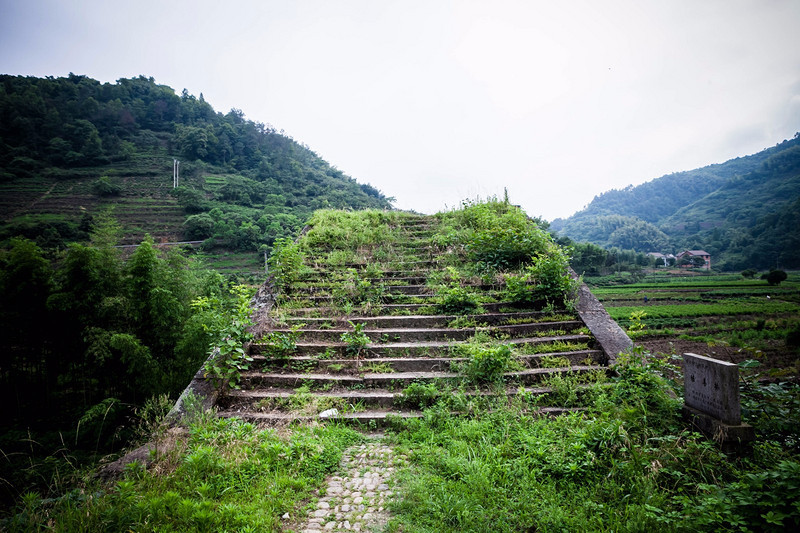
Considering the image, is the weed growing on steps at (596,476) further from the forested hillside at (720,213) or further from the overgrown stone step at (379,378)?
the forested hillside at (720,213)

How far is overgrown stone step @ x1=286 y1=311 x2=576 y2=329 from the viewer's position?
533 cm

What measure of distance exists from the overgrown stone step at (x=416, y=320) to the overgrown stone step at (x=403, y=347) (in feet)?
1.53

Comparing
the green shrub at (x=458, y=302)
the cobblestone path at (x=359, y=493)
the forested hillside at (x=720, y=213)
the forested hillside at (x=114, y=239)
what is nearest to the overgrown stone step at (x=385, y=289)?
the green shrub at (x=458, y=302)

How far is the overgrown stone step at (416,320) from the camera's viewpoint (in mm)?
5332

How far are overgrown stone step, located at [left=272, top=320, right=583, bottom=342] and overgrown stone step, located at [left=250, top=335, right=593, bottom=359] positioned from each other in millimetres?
145

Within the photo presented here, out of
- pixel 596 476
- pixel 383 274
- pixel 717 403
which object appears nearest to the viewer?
pixel 596 476

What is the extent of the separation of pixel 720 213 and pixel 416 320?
3346 inches

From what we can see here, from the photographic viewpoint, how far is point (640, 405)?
3.06m

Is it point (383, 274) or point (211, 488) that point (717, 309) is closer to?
point (383, 274)

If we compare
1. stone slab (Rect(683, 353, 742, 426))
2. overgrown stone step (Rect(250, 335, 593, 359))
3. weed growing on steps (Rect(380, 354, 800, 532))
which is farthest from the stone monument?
overgrown stone step (Rect(250, 335, 593, 359))

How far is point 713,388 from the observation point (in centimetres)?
267

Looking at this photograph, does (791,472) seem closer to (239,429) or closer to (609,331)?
(609,331)

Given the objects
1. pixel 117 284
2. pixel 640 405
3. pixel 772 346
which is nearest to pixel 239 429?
pixel 640 405

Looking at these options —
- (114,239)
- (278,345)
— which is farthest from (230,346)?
(114,239)
